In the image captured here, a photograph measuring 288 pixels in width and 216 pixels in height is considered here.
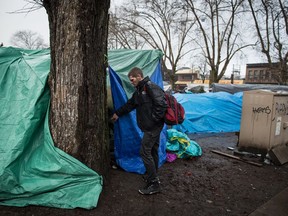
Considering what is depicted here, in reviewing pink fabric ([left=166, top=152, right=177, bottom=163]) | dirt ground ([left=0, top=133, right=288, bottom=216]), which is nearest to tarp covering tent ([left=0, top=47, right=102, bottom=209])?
dirt ground ([left=0, top=133, right=288, bottom=216])

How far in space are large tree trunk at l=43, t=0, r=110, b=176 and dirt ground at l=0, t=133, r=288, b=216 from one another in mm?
613

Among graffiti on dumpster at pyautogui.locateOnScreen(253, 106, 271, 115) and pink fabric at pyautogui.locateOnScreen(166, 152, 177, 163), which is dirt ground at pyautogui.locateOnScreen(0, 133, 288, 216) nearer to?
pink fabric at pyautogui.locateOnScreen(166, 152, 177, 163)

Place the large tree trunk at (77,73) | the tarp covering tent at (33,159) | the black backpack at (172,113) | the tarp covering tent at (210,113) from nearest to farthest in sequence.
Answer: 1. the tarp covering tent at (33,159)
2. the large tree trunk at (77,73)
3. the black backpack at (172,113)
4. the tarp covering tent at (210,113)

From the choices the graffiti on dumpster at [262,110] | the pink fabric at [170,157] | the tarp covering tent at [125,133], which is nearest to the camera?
the tarp covering tent at [125,133]

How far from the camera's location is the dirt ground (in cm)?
289

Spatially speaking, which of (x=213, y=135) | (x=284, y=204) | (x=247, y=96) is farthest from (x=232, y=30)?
(x=284, y=204)

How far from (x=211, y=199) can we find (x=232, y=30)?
20.7m

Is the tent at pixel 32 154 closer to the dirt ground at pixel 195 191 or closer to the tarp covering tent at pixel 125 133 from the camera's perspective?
the dirt ground at pixel 195 191

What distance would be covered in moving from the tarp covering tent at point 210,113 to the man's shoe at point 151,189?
184 inches

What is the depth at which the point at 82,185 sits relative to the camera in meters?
2.87

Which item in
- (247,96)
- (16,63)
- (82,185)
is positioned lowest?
(82,185)

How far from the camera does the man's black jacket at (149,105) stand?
126 inches

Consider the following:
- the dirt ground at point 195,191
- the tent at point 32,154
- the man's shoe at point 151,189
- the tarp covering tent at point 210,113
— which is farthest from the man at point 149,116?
the tarp covering tent at point 210,113

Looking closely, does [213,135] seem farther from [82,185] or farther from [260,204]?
[82,185]
